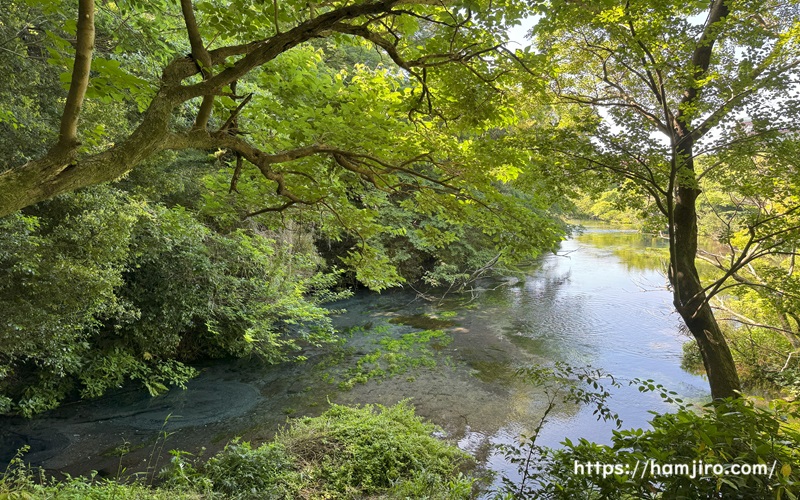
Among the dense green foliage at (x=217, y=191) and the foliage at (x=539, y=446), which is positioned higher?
the dense green foliage at (x=217, y=191)

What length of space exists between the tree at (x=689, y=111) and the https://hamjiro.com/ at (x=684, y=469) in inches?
136

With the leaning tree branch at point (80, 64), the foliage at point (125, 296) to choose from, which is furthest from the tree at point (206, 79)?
the foliage at point (125, 296)

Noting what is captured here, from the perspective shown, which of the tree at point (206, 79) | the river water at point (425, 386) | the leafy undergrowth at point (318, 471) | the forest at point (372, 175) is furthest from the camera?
the river water at point (425, 386)

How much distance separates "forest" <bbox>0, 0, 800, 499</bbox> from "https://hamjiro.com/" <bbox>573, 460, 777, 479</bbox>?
3cm

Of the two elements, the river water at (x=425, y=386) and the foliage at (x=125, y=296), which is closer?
the foliage at (x=125, y=296)

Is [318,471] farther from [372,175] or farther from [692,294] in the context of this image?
[692,294]

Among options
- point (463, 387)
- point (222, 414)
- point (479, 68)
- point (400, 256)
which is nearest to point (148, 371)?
point (222, 414)

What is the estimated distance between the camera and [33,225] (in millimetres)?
4961

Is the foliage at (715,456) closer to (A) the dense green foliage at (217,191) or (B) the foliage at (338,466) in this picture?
(A) the dense green foliage at (217,191)

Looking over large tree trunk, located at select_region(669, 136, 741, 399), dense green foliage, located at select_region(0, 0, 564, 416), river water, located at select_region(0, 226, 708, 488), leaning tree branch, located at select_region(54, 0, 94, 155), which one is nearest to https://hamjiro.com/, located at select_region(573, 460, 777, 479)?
dense green foliage, located at select_region(0, 0, 564, 416)

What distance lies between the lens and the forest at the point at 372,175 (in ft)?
7.97

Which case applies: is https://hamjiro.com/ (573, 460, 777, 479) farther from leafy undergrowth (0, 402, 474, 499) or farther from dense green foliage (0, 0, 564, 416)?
leafy undergrowth (0, 402, 474, 499)

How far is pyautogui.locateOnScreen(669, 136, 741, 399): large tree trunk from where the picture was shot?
5145 mm

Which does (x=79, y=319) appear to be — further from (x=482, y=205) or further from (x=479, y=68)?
(x=479, y=68)
